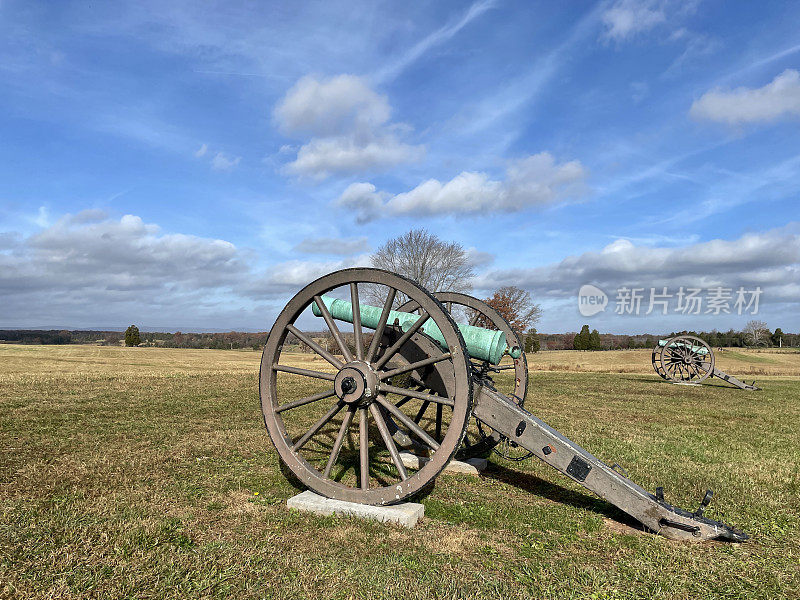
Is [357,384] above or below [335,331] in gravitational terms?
below

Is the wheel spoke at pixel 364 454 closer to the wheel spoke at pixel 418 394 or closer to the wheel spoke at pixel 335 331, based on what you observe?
the wheel spoke at pixel 418 394

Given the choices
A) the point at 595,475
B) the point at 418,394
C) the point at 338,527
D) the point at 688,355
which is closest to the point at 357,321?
the point at 418,394

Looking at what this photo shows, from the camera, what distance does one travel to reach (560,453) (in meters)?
4.61

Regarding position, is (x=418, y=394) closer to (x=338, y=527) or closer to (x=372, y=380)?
(x=372, y=380)

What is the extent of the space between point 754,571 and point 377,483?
11.3 feet

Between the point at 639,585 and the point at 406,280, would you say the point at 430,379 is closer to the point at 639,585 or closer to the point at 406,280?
the point at 406,280

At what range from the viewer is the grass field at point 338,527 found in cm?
345

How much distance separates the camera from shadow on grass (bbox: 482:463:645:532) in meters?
4.91

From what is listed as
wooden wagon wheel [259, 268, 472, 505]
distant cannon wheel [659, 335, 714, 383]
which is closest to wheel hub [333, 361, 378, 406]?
wooden wagon wheel [259, 268, 472, 505]

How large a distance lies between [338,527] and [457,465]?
2.47m

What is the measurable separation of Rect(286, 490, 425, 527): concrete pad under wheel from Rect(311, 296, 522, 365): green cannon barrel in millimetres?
1614

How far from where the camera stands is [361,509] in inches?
178

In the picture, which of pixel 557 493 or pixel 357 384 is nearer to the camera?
pixel 357 384

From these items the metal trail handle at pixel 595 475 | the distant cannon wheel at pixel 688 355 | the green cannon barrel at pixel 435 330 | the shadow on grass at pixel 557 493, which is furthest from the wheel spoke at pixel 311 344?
the distant cannon wheel at pixel 688 355
